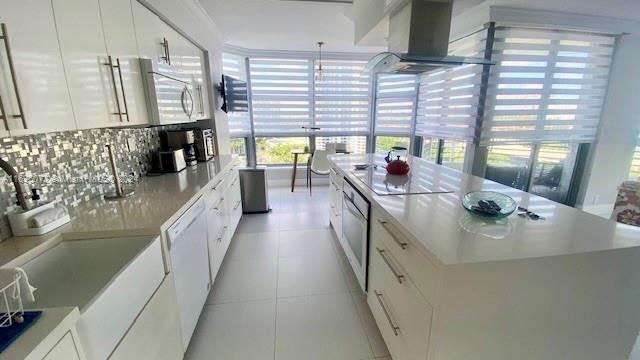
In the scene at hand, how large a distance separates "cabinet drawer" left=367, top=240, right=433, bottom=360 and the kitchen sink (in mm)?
1157

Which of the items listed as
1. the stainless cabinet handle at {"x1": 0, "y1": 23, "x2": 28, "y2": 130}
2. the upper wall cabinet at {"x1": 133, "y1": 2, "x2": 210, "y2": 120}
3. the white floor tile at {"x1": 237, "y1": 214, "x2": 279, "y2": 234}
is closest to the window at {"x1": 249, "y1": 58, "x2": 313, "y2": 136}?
the upper wall cabinet at {"x1": 133, "y1": 2, "x2": 210, "y2": 120}

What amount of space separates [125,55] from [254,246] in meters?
2.04

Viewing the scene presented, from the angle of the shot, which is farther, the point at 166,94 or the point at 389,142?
the point at 389,142

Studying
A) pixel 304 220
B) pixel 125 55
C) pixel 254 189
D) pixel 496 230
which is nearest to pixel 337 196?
pixel 304 220

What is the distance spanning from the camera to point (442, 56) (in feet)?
6.70

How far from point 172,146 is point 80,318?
88.4 inches

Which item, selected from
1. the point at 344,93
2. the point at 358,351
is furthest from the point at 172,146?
the point at 344,93

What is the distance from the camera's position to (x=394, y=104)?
5.02m

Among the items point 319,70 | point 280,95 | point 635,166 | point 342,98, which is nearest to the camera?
point 635,166

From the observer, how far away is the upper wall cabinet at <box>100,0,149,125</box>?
57.1 inches

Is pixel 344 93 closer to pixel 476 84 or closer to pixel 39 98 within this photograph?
pixel 476 84

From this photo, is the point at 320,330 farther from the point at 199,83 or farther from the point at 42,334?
the point at 199,83

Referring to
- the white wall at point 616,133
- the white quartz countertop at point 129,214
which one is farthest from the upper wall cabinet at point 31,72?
the white wall at point 616,133

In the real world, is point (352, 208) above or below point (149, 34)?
below
